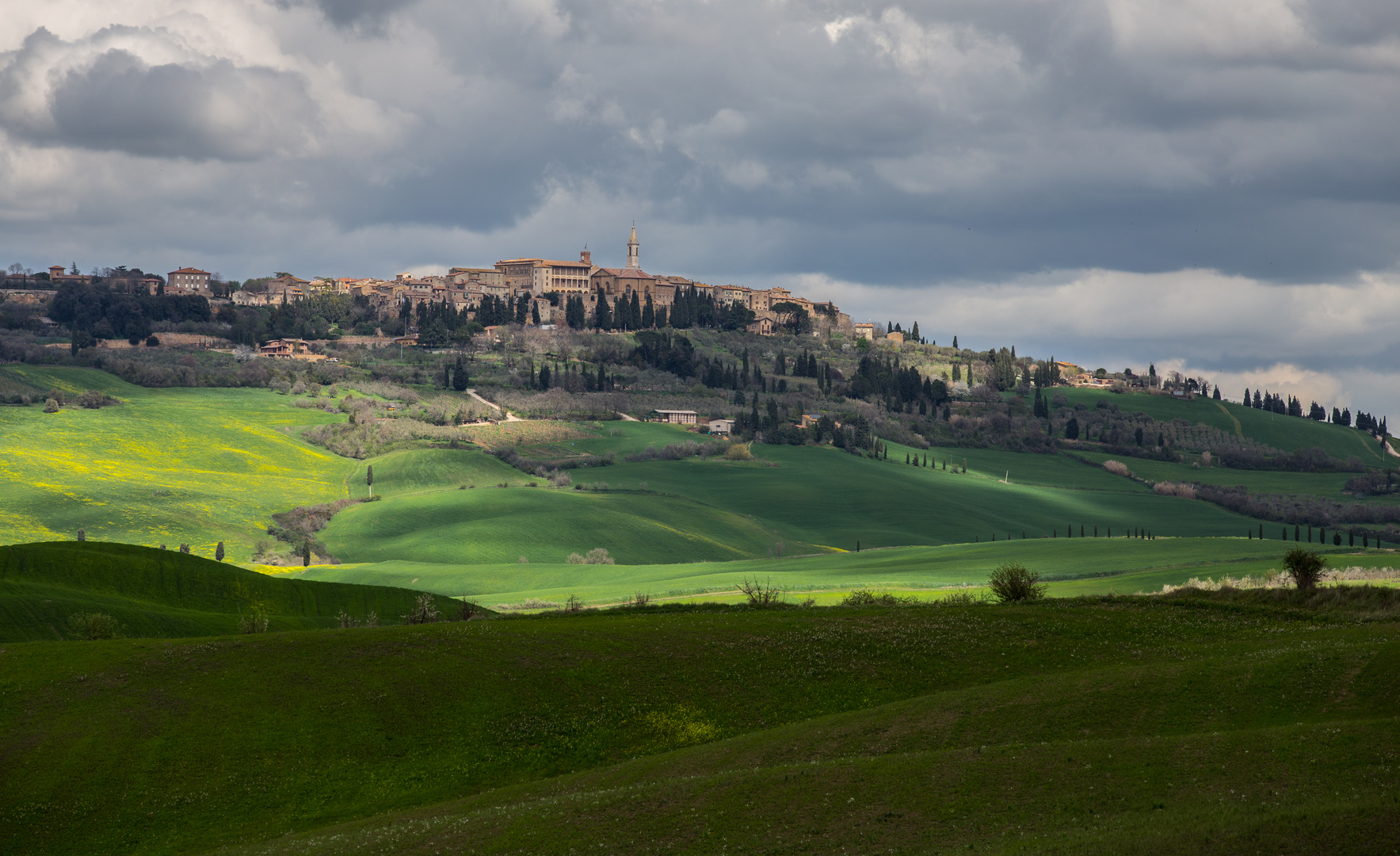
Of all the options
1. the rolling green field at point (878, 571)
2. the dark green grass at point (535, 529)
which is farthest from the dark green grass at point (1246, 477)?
the dark green grass at point (535, 529)

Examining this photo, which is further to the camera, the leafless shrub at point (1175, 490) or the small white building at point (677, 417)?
the small white building at point (677, 417)

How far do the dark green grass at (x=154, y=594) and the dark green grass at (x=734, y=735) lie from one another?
44.2ft

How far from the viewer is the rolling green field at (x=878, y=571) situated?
7231 centimetres

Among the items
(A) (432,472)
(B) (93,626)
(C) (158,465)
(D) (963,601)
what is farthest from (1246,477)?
(B) (93,626)

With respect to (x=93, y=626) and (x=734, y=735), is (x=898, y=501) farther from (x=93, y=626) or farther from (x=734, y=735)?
(x=734, y=735)

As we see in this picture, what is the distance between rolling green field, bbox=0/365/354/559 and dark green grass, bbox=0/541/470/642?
4297 cm

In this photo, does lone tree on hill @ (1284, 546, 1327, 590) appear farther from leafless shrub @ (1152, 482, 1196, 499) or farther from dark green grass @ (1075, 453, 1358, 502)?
dark green grass @ (1075, 453, 1358, 502)

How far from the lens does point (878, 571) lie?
8769 cm

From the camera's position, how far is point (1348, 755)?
62.3 ft

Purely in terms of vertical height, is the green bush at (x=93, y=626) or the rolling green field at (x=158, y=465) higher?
the green bush at (x=93, y=626)

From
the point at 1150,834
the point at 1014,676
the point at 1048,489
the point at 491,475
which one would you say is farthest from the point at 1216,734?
the point at 1048,489

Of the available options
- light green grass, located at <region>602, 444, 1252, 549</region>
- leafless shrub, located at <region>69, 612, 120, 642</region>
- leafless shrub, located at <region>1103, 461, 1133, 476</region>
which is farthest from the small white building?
leafless shrub, located at <region>69, 612, 120, 642</region>

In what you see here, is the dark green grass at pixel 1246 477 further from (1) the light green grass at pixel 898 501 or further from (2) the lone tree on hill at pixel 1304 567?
(2) the lone tree on hill at pixel 1304 567

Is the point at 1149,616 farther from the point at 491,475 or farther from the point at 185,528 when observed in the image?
the point at 491,475
